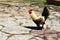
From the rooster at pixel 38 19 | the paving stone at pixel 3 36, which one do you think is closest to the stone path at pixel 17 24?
the paving stone at pixel 3 36

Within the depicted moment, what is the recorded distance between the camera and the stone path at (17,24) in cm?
436

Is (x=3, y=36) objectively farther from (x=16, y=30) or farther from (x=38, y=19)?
(x=38, y=19)

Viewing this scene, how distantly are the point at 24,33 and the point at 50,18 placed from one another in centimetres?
148

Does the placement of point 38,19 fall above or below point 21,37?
above

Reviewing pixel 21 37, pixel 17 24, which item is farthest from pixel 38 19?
pixel 17 24

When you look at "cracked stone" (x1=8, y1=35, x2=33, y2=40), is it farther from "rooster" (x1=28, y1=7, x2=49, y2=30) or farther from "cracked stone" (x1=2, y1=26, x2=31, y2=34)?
"rooster" (x1=28, y1=7, x2=49, y2=30)

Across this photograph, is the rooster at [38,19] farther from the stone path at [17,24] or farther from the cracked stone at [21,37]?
the cracked stone at [21,37]

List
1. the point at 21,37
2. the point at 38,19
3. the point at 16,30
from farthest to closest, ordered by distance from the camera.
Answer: the point at 16,30
the point at 38,19
the point at 21,37

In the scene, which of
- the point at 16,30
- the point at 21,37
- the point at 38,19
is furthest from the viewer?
the point at 16,30

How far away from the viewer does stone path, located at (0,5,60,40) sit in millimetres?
4355

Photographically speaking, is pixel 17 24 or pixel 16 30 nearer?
pixel 16 30

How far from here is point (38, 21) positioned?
449 centimetres

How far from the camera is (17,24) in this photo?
513 centimetres

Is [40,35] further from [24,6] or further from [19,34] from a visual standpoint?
[24,6]
